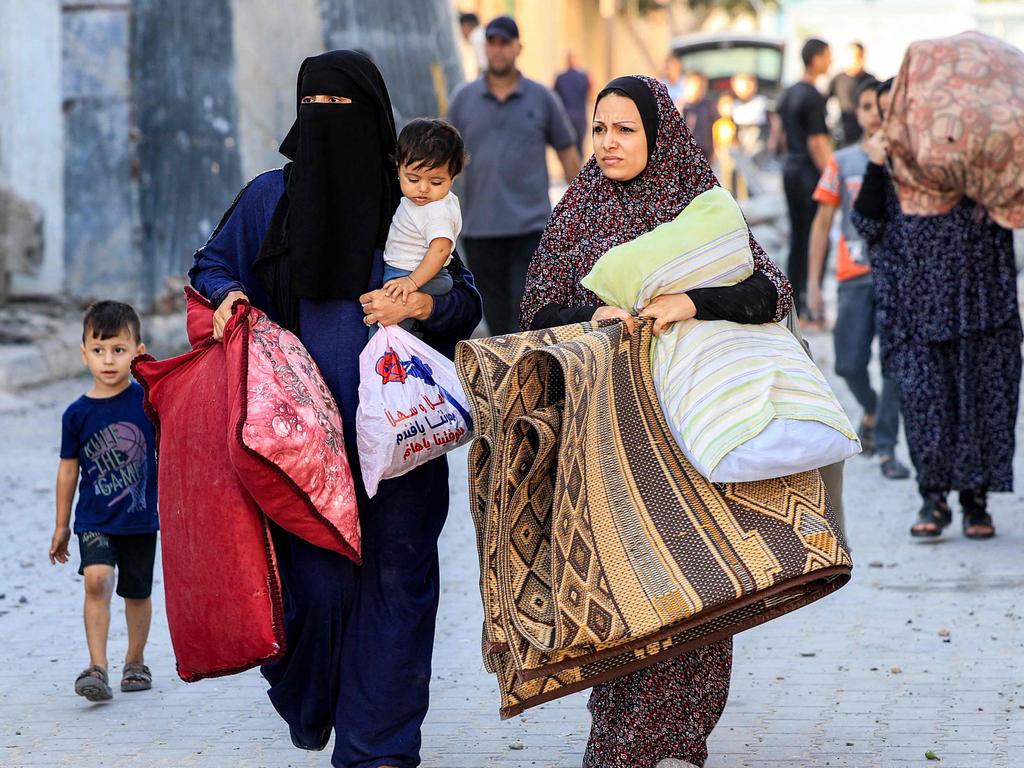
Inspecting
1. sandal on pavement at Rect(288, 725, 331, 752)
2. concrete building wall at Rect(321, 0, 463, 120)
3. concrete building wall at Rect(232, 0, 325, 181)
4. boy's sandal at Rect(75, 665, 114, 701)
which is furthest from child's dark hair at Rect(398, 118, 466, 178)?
concrete building wall at Rect(321, 0, 463, 120)

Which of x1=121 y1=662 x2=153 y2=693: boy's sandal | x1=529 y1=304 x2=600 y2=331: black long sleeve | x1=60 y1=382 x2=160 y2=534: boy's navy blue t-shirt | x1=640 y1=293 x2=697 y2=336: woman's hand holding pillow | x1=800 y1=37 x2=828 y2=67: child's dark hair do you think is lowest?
x1=121 y1=662 x2=153 y2=693: boy's sandal

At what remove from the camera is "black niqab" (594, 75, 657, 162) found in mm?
3391

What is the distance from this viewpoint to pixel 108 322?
Answer: 416 cm

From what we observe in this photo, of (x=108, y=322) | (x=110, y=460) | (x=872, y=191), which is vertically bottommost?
(x=110, y=460)

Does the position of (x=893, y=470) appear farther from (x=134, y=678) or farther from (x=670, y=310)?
(x=670, y=310)

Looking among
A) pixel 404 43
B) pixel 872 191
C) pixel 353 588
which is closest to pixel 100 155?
pixel 404 43

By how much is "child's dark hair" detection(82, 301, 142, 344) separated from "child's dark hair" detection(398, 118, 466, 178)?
45.5 inches

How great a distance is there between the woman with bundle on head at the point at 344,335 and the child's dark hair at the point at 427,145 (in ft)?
0.40

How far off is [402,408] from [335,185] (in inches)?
20.3

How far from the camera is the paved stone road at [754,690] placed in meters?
3.81

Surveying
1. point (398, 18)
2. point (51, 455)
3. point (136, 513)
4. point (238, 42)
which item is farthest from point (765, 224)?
point (136, 513)

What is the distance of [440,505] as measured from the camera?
140 inches

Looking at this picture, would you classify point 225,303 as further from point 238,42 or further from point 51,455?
point 238,42

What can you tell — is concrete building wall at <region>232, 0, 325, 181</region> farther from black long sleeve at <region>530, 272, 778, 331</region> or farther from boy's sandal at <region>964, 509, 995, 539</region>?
black long sleeve at <region>530, 272, 778, 331</region>
